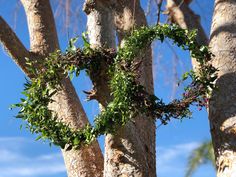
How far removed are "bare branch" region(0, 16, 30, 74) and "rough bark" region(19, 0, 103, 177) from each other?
0.09 meters

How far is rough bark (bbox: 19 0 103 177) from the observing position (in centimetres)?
307

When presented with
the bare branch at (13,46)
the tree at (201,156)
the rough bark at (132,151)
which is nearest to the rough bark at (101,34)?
the rough bark at (132,151)

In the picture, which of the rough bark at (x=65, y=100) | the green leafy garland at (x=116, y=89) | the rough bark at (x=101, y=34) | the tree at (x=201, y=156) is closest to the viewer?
the green leafy garland at (x=116, y=89)

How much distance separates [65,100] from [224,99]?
47.7 inches

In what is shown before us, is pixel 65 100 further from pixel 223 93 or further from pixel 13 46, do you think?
pixel 223 93

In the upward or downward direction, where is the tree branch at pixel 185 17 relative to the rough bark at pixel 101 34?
upward

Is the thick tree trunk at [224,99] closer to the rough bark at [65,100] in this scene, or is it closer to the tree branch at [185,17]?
the tree branch at [185,17]

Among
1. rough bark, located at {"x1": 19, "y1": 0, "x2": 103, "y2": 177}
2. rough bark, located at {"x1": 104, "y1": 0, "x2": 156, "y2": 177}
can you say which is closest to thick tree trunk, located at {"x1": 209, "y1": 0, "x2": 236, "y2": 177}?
rough bark, located at {"x1": 104, "y1": 0, "x2": 156, "y2": 177}

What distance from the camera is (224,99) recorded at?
8.32 feet

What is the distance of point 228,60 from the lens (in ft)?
8.86

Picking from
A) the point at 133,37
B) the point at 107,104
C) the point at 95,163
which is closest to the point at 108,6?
the point at 133,37

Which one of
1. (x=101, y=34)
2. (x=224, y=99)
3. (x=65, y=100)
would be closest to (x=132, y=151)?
(x=224, y=99)

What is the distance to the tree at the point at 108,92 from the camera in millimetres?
2473

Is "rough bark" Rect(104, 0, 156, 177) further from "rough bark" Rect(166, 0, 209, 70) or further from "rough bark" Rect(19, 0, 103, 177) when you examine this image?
"rough bark" Rect(166, 0, 209, 70)
